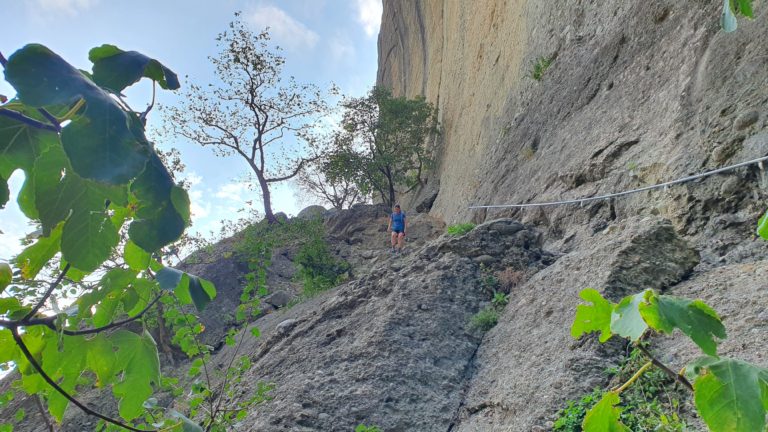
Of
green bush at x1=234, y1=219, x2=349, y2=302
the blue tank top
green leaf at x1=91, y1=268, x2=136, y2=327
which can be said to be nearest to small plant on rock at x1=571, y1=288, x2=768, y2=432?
green leaf at x1=91, y1=268, x2=136, y2=327

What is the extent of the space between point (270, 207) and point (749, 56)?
18.4 metres

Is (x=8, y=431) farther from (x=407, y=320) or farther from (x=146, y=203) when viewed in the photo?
(x=407, y=320)

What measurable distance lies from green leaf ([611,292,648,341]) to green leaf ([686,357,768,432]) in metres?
0.16

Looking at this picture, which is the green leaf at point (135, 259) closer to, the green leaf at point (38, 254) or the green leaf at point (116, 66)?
the green leaf at point (38, 254)

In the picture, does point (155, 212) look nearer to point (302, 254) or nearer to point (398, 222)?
point (398, 222)

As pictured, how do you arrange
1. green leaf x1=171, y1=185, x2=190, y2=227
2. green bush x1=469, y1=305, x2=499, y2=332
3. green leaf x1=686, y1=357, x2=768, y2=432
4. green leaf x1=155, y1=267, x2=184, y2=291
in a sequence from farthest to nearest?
green bush x1=469, y1=305, x2=499, y2=332, green leaf x1=155, y1=267, x2=184, y2=291, green leaf x1=686, y1=357, x2=768, y2=432, green leaf x1=171, y1=185, x2=190, y2=227

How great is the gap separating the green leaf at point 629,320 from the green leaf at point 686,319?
0.02m

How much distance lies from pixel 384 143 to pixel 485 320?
52.6ft

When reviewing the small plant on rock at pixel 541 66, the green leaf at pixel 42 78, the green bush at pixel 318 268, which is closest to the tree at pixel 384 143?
the green bush at pixel 318 268

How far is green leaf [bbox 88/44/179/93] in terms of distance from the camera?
2.37ft

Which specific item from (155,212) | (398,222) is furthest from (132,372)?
(398,222)

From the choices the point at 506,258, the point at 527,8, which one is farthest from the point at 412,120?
the point at 506,258

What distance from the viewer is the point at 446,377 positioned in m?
4.25

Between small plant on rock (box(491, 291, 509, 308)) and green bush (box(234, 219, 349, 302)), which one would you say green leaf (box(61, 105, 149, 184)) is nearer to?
green bush (box(234, 219, 349, 302))
